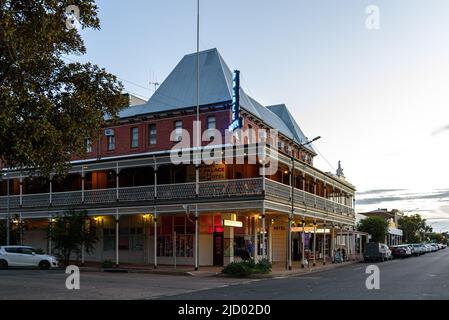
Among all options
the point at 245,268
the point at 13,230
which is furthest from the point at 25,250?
the point at 245,268

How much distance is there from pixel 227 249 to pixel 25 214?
16.6 meters

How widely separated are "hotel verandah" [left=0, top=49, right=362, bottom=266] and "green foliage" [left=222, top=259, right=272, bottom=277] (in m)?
1.97

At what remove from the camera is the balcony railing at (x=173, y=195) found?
3284cm

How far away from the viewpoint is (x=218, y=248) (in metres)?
37.4

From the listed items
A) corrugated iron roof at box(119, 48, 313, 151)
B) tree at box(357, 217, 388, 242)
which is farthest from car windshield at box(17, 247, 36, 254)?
tree at box(357, 217, 388, 242)

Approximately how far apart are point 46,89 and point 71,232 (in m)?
20.7

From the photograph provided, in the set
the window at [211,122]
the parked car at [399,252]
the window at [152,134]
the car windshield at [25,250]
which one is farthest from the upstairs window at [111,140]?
the parked car at [399,252]

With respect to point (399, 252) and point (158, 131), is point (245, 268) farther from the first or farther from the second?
point (399, 252)

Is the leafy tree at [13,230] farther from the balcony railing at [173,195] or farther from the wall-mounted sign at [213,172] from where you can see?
the wall-mounted sign at [213,172]

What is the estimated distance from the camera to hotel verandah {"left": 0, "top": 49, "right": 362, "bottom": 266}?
114 feet

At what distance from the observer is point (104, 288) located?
20922 mm

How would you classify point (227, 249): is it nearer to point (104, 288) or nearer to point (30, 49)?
point (104, 288)
